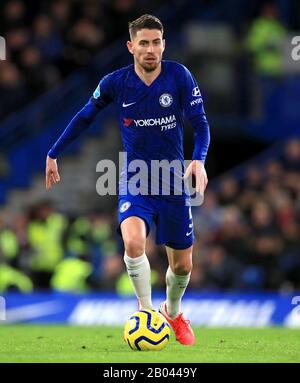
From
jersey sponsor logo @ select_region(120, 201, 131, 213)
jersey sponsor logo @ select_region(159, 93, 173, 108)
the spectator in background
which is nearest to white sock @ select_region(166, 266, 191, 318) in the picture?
jersey sponsor logo @ select_region(120, 201, 131, 213)

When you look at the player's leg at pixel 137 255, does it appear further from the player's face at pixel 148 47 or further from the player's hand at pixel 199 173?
the player's face at pixel 148 47

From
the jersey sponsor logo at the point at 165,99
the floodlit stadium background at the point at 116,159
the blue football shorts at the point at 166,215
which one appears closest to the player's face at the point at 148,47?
the jersey sponsor logo at the point at 165,99

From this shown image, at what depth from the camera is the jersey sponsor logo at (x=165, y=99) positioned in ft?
32.9

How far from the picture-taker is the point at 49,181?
10172 mm

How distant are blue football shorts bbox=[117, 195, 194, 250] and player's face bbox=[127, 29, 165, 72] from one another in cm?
117

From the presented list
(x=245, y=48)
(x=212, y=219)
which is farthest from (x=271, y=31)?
(x=212, y=219)

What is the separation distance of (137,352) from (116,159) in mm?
11333

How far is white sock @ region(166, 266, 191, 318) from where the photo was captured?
10602 mm

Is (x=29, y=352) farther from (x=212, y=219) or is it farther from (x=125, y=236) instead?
(x=212, y=219)

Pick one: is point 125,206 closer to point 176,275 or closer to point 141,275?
point 141,275

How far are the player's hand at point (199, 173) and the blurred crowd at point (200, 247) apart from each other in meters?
7.98

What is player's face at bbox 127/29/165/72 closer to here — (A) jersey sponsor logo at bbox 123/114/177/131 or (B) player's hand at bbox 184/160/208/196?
(A) jersey sponsor logo at bbox 123/114/177/131

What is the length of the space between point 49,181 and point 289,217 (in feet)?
29.5

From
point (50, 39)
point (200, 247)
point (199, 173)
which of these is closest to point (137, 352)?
point (199, 173)
